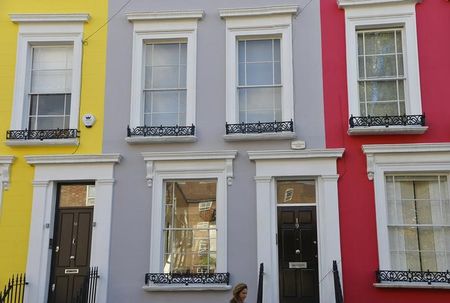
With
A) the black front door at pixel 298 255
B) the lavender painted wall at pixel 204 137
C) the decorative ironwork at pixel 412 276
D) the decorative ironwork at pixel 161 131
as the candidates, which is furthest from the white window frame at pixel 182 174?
the decorative ironwork at pixel 412 276

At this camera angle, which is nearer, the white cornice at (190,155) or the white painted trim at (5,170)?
the white cornice at (190,155)

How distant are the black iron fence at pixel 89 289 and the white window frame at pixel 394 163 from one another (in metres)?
5.04

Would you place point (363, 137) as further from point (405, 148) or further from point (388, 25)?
point (388, 25)

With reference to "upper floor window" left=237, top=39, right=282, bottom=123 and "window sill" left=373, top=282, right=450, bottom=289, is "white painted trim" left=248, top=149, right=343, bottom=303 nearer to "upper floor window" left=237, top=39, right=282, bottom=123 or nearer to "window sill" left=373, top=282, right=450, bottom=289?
"window sill" left=373, top=282, right=450, bottom=289

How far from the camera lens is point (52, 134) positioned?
10.5 metres

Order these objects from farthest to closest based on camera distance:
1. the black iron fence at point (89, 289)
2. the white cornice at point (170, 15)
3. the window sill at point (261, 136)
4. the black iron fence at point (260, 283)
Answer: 1. the white cornice at point (170, 15)
2. the window sill at point (261, 136)
3. the black iron fence at point (89, 289)
4. the black iron fence at point (260, 283)

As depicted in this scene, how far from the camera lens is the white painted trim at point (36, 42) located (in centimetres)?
1067

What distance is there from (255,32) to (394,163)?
3613 millimetres

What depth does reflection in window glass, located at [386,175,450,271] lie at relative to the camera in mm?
9469

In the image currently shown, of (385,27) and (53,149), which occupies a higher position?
(385,27)

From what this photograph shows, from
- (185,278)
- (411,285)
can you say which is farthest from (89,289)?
(411,285)

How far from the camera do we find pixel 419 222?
31.6 ft

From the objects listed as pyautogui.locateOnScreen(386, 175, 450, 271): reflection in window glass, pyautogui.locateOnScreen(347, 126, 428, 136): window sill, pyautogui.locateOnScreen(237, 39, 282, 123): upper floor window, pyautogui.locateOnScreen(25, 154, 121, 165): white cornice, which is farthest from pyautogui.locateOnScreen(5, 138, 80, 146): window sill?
pyautogui.locateOnScreen(386, 175, 450, 271): reflection in window glass

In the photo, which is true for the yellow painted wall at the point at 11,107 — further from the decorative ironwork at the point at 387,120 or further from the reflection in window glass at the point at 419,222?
the reflection in window glass at the point at 419,222
